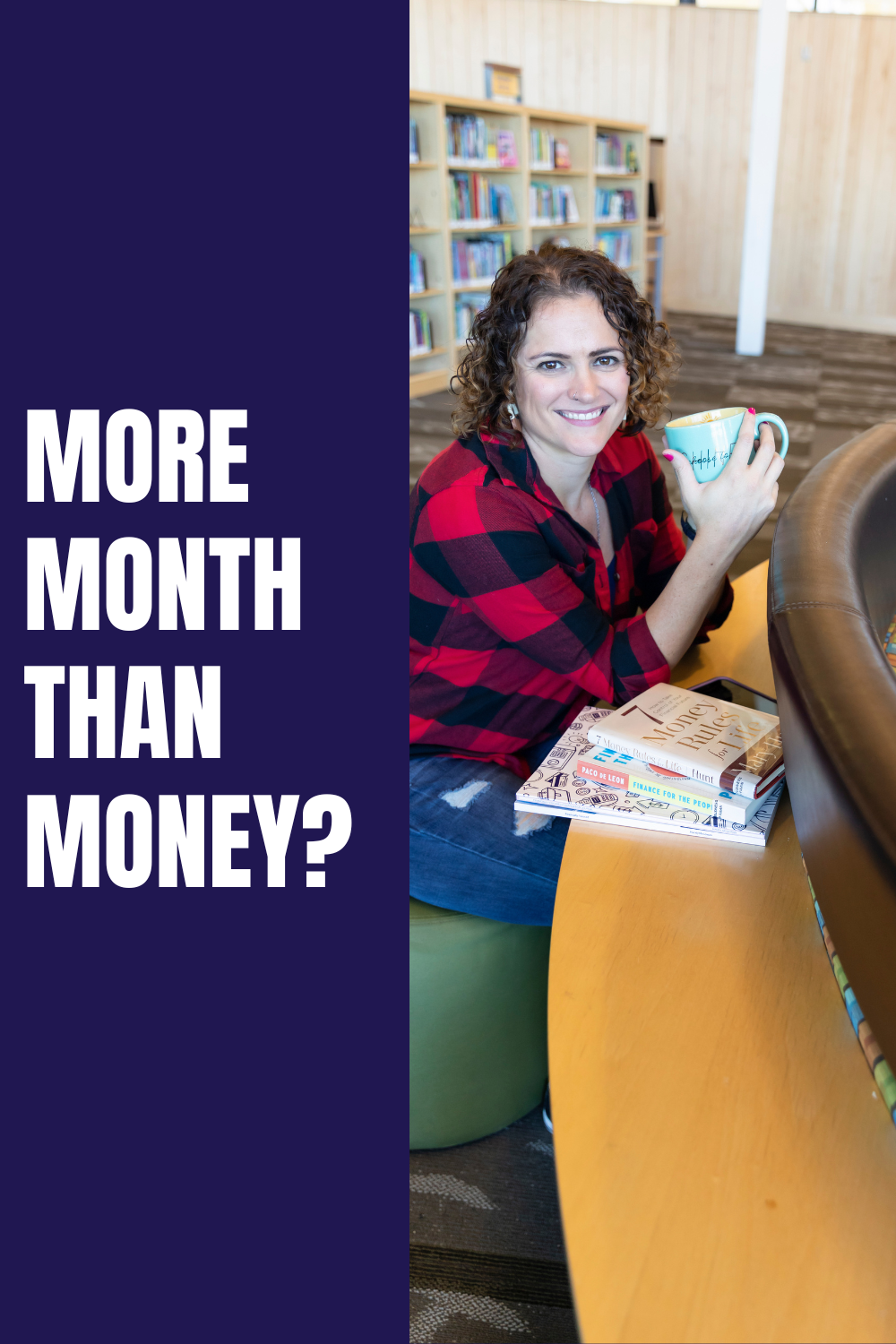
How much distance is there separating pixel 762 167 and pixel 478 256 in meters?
2.41

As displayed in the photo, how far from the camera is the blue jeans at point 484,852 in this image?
1.29 m

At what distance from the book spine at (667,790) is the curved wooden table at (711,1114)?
0.04 m

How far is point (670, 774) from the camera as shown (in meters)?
1.00

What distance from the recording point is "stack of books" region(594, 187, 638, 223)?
28.9ft

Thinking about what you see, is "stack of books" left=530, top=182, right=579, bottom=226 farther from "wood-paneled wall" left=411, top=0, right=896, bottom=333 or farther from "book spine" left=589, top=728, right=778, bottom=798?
"book spine" left=589, top=728, right=778, bottom=798

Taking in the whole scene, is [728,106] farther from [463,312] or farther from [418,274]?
[418,274]

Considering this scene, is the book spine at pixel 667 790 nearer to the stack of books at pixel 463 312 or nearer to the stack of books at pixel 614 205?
the stack of books at pixel 463 312

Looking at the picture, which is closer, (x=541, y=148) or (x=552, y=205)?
(x=541, y=148)

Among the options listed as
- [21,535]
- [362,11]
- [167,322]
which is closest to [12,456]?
[21,535]

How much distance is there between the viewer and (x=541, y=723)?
59.4 inches

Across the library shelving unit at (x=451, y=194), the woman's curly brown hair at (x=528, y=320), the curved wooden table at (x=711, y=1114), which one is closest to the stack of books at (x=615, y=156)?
the library shelving unit at (x=451, y=194)

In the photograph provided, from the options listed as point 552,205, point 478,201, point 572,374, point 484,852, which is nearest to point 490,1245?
point 484,852

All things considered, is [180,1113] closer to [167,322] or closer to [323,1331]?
[323,1331]

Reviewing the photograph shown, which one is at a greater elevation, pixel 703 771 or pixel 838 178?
pixel 838 178
